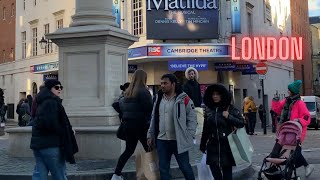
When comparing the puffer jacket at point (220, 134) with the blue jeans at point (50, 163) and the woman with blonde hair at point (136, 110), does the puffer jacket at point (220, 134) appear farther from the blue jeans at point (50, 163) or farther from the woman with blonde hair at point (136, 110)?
the blue jeans at point (50, 163)

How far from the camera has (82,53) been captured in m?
10.4

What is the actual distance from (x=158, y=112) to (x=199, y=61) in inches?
844

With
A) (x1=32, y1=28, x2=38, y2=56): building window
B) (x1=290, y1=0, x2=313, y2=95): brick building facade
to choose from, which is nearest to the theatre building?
(x1=32, y1=28, x2=38, y2=56): building window

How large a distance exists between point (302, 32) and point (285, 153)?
55.1m

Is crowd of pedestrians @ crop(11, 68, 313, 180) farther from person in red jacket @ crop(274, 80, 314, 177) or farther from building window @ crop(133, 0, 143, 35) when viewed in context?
building window @ crop(133, 0, 143, 35)

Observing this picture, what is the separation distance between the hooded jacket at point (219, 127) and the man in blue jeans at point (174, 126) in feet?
1.08

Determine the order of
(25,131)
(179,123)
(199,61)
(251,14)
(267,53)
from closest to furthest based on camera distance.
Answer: (179,123)
(25,131)
(199,61)
(267,53)
(251,14)

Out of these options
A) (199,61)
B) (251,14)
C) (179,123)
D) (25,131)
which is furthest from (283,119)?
(251,14)

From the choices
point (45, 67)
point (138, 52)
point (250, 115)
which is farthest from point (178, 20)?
point (45, 67)

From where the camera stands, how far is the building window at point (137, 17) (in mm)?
29723

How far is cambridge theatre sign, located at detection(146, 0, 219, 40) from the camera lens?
28922 millimetres

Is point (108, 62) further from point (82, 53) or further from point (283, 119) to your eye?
point (283, 119)

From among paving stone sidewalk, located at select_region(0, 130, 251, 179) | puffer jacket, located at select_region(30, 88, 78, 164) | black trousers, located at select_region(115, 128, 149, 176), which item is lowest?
paving stone sidewalk, located at select_region(0, 130, 251, 179)

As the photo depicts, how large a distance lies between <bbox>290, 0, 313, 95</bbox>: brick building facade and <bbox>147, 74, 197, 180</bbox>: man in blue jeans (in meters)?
47.3
